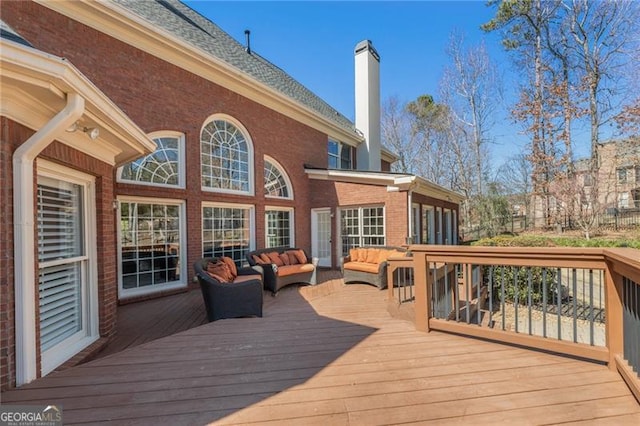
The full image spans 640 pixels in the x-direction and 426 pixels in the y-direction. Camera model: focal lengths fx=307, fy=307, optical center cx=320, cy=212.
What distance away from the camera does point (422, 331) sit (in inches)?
128

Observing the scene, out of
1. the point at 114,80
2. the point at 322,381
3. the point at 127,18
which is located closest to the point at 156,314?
the point at 322,381

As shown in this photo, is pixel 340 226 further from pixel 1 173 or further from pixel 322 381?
pixel 1 173

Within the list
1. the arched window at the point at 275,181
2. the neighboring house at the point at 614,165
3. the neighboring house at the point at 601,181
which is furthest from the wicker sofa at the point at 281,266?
the neighboring house at the point at 614,165

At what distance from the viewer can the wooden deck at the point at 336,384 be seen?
188cm

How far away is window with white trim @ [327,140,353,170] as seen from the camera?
12109 mm

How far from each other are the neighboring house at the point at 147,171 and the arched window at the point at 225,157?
4cm

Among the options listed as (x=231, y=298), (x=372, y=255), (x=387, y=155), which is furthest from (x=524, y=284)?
(x=387, y=155)

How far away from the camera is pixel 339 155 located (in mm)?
12500

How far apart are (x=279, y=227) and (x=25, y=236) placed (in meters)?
7.41

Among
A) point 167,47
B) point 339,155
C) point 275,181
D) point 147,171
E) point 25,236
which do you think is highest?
point 167,47

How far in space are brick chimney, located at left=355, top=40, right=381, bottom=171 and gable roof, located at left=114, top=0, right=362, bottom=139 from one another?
1.16 meters

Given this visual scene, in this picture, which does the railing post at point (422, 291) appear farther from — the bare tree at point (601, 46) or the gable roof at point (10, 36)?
the bare tree at point (601, 46)

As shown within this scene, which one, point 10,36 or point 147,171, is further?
point 147,171

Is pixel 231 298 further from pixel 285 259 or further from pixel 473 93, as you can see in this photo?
pixel 473 93
